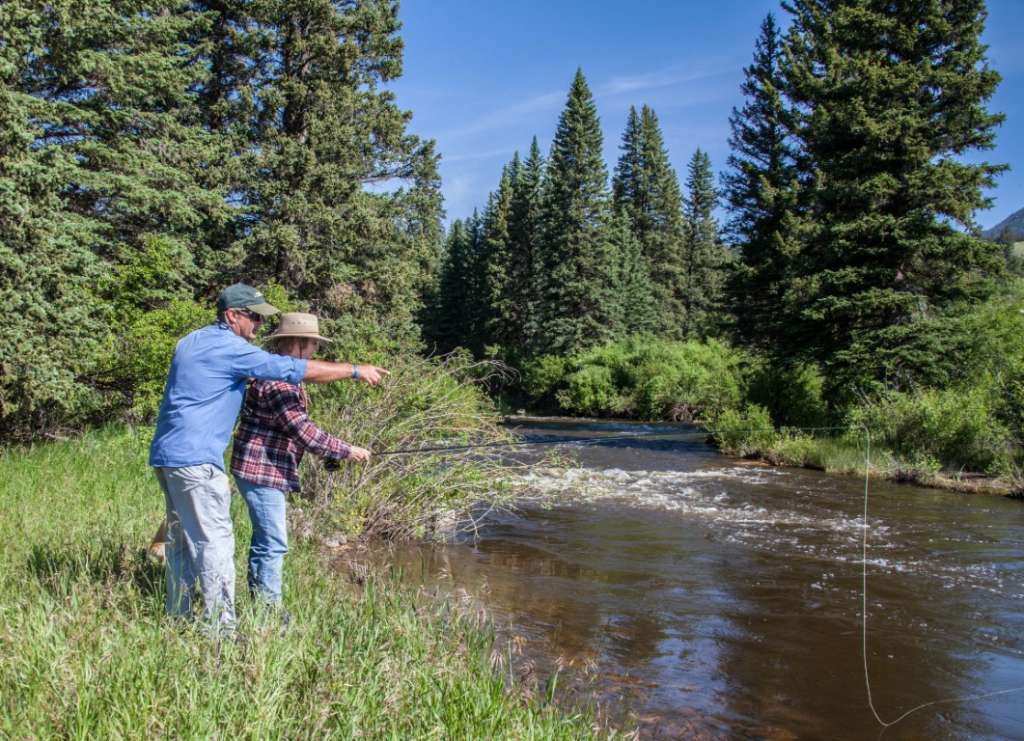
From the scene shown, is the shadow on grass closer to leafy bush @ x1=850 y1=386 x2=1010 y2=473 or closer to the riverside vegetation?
the riverside vegetation

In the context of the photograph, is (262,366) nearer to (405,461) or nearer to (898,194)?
(405,461)

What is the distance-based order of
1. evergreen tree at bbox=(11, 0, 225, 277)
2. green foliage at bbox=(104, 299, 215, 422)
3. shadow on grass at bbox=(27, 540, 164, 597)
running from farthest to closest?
evergreen tree at bbox=(11, 0, 225, 277)
green foliage at bbox=(104, 299, 215, 422)
shadow on grass at bbox=(27, 540, 164, 597)

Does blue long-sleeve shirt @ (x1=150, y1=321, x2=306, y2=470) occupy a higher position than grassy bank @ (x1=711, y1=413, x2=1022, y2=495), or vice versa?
blue long-sleeve shirt @ (x1=150, y1=321, x2=306, y2=470)

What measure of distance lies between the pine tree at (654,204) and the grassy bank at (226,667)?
166 feet

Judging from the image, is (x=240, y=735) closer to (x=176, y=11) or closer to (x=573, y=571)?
(x=573, y=571)

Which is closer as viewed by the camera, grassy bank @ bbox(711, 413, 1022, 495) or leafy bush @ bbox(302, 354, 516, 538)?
leafy bush @ bbox(302, 354, 516, 538)

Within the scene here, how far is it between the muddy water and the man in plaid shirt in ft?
5.58

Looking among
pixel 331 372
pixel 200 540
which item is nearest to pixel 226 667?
pixel 200 540

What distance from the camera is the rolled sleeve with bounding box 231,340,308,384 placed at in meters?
4.10

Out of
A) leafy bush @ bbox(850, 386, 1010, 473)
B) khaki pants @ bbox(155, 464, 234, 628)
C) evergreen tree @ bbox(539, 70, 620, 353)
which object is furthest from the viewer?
evergreen tree @ bbox(539, 70, 620, 353)

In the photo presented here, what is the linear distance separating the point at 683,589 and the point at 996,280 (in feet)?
51.0

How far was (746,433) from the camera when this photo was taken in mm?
20703

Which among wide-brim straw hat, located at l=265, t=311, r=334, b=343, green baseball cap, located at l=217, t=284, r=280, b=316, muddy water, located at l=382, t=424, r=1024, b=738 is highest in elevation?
green baseball cap, located at l=217, t=284, r=280, b=316

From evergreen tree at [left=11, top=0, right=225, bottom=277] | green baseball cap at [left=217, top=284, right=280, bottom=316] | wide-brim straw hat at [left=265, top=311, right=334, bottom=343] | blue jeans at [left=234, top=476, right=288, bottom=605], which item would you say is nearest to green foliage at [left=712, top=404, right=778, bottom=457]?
evergreen tree at [left=11, top=0, right=225, bottom=277]
